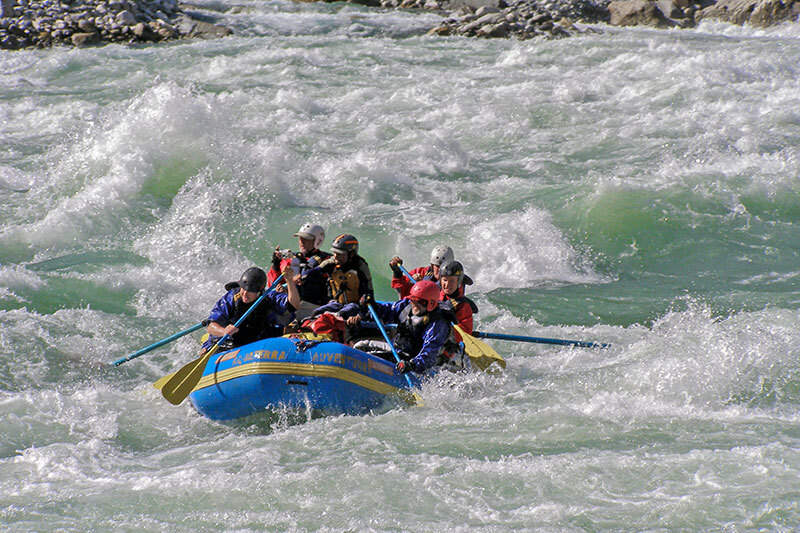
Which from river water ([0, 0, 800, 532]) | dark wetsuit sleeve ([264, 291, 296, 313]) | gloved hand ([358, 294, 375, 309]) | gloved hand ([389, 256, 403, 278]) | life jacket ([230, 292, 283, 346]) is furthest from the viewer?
gloved hand ([389, 256, 403, 278])

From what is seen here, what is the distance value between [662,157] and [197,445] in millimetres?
8962

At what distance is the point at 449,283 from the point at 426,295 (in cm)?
71

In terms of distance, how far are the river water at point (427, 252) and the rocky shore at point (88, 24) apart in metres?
0.72

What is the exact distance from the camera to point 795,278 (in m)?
9.88

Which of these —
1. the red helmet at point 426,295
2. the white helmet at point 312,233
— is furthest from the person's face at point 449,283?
the white helmet at point 312,233

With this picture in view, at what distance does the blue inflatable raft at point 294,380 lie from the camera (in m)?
6.42

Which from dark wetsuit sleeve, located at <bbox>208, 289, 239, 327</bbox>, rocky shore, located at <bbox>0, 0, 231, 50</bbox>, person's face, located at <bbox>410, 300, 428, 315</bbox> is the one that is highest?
rocky shore, located at <bbox>0, 0, 231, 50</bbox>

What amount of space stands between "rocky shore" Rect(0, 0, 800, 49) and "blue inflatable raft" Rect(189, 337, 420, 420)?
45.6 ft

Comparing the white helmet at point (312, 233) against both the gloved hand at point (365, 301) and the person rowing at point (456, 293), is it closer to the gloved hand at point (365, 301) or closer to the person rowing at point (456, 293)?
the gloved hand at point (365, 301)

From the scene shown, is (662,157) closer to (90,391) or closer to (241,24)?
(90,391)

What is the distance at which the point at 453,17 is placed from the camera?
68.8 ft

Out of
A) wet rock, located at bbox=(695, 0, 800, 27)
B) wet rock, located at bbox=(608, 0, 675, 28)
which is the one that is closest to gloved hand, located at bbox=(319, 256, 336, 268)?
wet rock, located at bbox=(608, 0, 675, 28)

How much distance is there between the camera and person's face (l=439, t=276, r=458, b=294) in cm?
748

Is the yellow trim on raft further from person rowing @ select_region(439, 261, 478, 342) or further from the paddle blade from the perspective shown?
person rowing @ select_region(439, 261, 478, 342)
